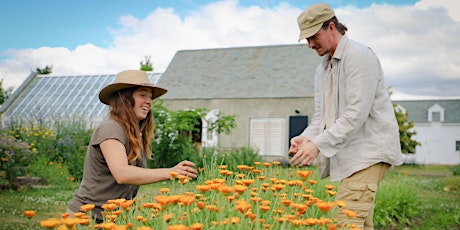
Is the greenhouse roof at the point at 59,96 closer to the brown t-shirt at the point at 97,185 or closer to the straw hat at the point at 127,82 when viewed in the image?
the straw hat at the point at 127,82

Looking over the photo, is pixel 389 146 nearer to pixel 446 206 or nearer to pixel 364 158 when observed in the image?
pixel 364 158

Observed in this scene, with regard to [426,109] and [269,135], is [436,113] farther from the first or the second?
[269,135]

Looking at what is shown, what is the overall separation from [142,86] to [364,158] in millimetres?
1508

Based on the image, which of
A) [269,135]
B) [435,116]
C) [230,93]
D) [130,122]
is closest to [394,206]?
[130,122]

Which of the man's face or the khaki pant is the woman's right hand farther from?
the man's face

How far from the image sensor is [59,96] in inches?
896

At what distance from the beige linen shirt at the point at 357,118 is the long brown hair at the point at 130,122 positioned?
1.13 metres

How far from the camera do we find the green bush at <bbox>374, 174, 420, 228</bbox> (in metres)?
7.05

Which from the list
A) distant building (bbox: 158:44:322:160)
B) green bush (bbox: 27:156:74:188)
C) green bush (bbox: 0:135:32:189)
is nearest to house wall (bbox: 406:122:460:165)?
distant building (bbox: 158:44:322:160)

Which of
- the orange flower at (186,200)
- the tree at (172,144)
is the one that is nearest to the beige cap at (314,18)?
the orange flower at (186,200)

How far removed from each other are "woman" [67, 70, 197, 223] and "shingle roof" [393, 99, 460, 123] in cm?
3920

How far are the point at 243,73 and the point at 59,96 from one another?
27.4 feet

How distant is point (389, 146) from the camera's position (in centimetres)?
311

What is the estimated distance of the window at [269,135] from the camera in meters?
19.9
